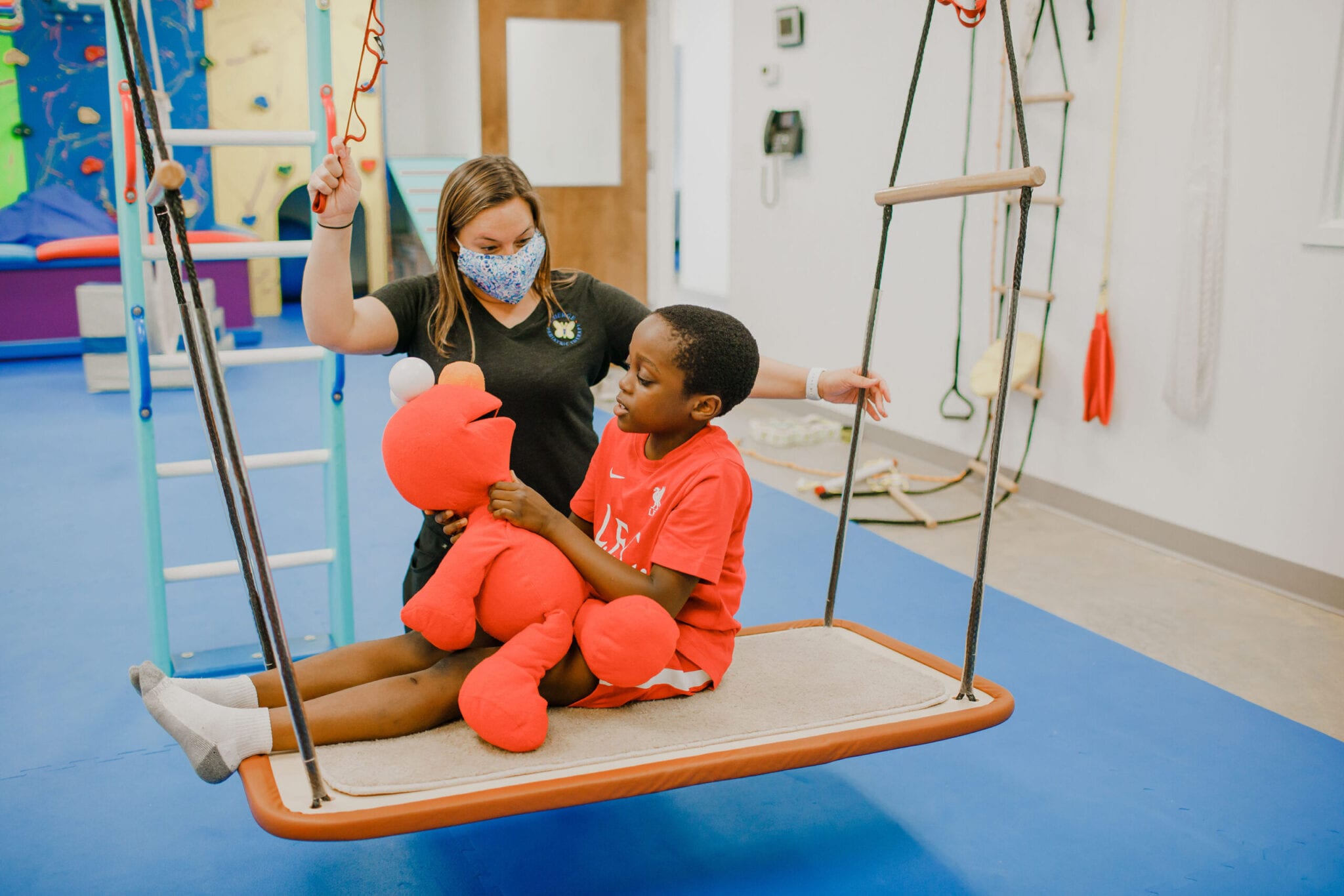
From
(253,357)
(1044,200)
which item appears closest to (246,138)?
(253,357)

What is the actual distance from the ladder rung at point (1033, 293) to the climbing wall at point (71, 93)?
6277 mm

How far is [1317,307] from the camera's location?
3.35 metres

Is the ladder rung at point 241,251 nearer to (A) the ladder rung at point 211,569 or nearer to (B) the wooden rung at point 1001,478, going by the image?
(A) the ladder rung at point 211,569

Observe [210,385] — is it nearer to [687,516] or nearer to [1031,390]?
[687,516]

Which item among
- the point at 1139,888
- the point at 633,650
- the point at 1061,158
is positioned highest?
the point at 1061,158

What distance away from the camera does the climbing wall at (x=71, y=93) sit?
8125 millimetres

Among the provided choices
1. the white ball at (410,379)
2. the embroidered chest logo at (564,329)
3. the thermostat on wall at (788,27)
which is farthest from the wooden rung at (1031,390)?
the white ball at (410,379)

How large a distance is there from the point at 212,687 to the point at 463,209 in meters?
0.98

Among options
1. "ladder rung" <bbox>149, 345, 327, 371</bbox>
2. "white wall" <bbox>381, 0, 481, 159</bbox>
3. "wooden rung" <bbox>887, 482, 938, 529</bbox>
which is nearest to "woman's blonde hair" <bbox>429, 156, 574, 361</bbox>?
"ladder rung" <bbox>149, 345, 327, 371</bbox>

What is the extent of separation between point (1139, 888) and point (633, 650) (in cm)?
105

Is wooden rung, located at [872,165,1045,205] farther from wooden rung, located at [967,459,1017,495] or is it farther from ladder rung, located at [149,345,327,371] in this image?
wooden rung, located at [967,459,1017,495]

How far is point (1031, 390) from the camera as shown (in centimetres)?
438

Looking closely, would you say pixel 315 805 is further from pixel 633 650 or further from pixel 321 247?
pixel 321 247

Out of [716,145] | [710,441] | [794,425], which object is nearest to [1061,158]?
[794,425]
